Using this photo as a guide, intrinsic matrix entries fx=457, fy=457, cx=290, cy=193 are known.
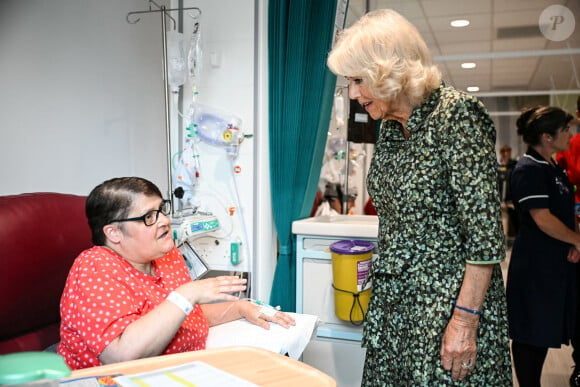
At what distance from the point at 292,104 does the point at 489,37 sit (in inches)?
67.3

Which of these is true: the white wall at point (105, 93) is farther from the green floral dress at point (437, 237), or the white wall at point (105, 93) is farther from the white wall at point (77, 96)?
the green floral dress at point (437, 237)

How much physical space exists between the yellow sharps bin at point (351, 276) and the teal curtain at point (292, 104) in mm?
308

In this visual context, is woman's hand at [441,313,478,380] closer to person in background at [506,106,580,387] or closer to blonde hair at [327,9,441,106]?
blonde hair at [327,9,441,106]

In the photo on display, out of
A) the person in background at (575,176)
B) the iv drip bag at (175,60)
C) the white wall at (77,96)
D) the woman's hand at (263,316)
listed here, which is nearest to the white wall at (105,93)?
the white wall at (77,96)

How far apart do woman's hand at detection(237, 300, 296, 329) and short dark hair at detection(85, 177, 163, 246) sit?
1.97 ft

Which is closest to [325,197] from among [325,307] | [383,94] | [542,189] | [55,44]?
[325,307]

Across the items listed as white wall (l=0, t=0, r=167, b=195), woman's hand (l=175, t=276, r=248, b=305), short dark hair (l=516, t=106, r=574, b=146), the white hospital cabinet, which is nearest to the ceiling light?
short dark hair (l=516, t=106, r=574, b=146)

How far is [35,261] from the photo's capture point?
1.36 m

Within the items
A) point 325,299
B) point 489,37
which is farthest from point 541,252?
point 489,37

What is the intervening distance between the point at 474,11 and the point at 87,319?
9.89 ft

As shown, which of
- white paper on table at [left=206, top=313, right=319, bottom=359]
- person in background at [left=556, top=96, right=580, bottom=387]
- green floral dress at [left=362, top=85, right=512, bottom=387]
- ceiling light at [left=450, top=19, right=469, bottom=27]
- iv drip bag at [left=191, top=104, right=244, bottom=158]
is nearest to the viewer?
green floral dress at [left=362, top=85, right=512, bottom=387]

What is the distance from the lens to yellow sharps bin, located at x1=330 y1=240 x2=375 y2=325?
2199mm

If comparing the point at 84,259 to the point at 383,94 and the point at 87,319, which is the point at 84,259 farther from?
the point at 383,94

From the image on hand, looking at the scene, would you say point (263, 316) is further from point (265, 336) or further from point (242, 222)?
point (242, 222)
